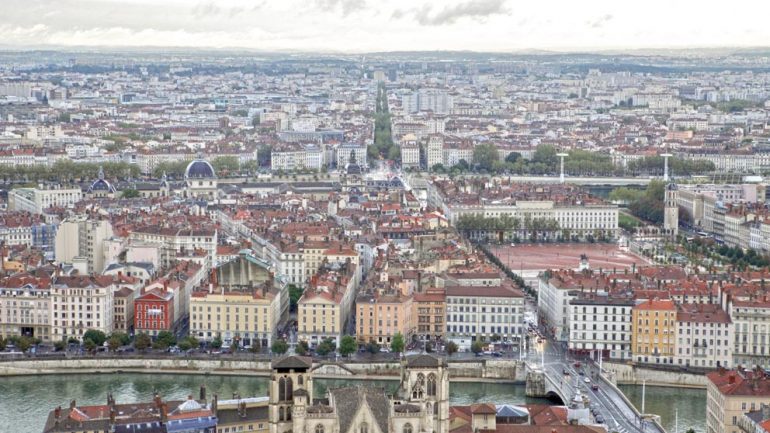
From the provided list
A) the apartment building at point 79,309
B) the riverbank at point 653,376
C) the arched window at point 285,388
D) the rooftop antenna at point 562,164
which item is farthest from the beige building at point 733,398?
the rooftop antenna at point 562,164

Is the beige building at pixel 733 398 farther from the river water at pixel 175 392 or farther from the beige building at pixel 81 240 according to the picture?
the beige building at pixel 81 240

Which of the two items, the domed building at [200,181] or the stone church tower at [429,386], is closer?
the stone church tower at [429,386]

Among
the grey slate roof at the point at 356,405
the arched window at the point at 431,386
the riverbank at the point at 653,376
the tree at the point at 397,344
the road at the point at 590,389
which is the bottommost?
the riverbank at the point at 653,376

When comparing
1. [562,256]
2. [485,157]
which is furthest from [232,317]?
[485,157]

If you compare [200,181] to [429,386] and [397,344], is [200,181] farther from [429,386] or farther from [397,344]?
[429,386]

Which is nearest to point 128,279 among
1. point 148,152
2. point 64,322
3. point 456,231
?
point 64,322
